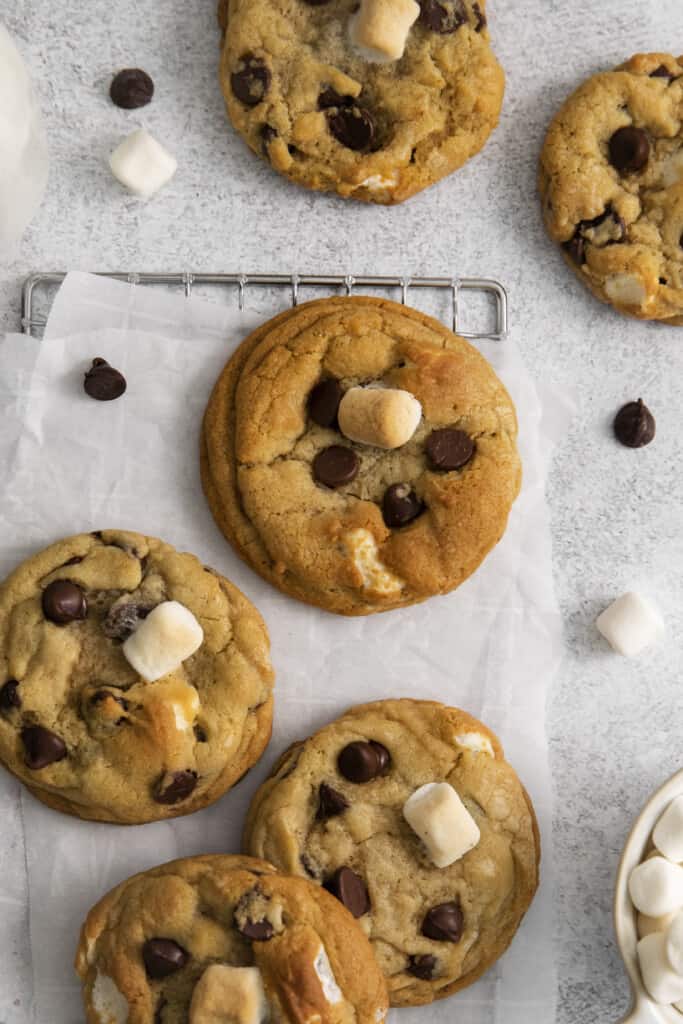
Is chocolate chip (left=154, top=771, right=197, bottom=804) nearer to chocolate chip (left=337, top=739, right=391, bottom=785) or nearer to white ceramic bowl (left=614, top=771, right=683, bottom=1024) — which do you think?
chocolate chip (left=337, top=739, right=391, bottom=785)

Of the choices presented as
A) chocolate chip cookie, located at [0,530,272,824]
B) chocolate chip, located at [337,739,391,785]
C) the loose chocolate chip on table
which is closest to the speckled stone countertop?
the loose chocolate chip on table

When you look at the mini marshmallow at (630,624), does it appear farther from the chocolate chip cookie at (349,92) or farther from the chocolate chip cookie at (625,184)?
the chocolate chip cookie at (349,92)

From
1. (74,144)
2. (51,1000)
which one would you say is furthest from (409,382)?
(51,1000)

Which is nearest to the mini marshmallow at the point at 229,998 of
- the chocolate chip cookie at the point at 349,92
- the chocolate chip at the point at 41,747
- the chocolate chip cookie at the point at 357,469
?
the chocolate chip at the point at 41,747

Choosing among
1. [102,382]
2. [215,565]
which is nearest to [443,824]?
[215,565]

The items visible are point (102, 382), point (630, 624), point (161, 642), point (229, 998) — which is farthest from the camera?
point (630, 624)

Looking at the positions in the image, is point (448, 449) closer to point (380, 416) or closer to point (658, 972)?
point (380, 416)
